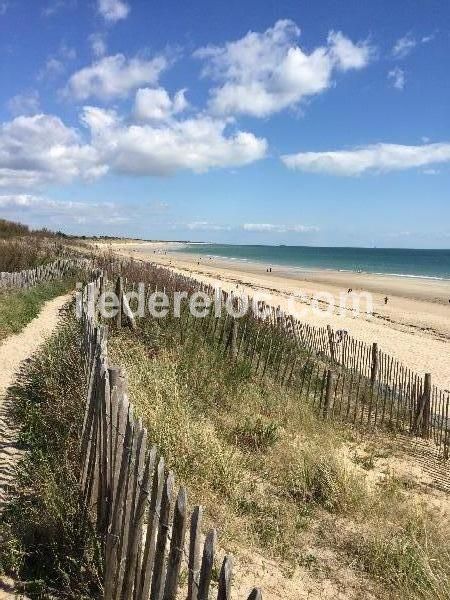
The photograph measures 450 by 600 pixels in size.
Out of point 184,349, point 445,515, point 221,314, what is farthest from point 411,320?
point 445,515

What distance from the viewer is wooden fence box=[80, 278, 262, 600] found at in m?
2.10

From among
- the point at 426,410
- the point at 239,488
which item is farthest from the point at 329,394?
the point at 239,488

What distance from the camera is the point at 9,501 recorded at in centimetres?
366

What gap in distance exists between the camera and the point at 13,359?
7.94m

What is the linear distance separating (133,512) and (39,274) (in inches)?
577

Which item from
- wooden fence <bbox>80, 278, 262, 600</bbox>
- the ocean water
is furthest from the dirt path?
the ocean water

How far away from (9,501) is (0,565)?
70 cm

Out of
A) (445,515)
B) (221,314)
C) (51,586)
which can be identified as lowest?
(445,515)

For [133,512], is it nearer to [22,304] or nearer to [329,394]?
[329,394]

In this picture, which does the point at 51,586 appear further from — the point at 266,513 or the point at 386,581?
the point at 386,581

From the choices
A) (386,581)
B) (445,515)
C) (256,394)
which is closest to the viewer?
(386,581)

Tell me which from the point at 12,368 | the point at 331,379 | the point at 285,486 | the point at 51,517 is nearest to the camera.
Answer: the point at 51,517

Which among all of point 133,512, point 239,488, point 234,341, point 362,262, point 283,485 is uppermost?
point 362,262

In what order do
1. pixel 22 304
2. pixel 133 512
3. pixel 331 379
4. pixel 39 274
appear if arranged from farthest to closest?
pixel 39 274 → pixel 22 304 → pixel 331 379 → pixel 133 512
